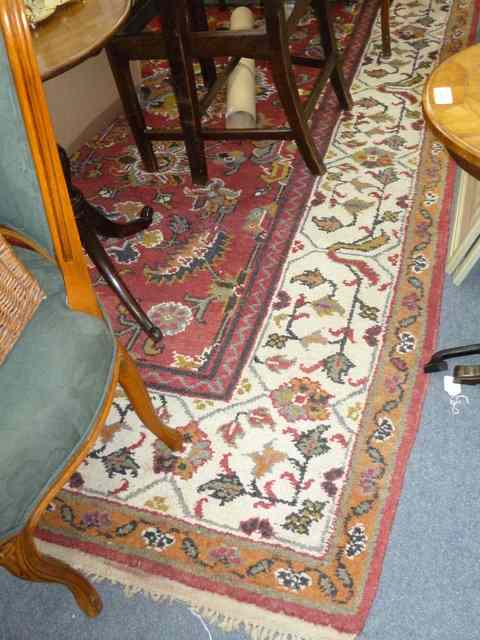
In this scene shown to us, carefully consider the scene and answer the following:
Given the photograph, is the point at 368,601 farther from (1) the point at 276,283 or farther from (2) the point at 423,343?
(1) the point at 276,283

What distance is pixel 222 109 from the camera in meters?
2.68

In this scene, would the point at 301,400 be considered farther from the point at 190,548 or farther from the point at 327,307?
the point at 190,548

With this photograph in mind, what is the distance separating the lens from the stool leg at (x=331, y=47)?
86.5 inches

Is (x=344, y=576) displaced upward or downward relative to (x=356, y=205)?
downward

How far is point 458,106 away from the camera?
3.70 feet

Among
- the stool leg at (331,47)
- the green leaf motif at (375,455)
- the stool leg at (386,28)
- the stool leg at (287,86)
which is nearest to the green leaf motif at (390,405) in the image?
the green leaf motif at (375,455)

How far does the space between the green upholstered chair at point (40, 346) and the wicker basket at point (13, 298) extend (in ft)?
0.07

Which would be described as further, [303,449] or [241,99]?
[241,99]

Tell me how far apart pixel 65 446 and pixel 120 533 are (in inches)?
20.9

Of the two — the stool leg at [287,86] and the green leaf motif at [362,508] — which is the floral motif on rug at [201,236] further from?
the green leaf motif at [362,508]

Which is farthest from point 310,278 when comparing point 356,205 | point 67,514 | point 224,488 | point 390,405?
point 67,514

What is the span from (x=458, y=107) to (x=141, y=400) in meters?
0.97

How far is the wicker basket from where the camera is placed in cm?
95

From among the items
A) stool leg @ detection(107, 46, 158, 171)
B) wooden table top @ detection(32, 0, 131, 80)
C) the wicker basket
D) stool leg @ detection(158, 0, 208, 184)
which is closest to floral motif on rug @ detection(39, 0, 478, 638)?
stool leg @ detection(158, 0, 208, 184)
